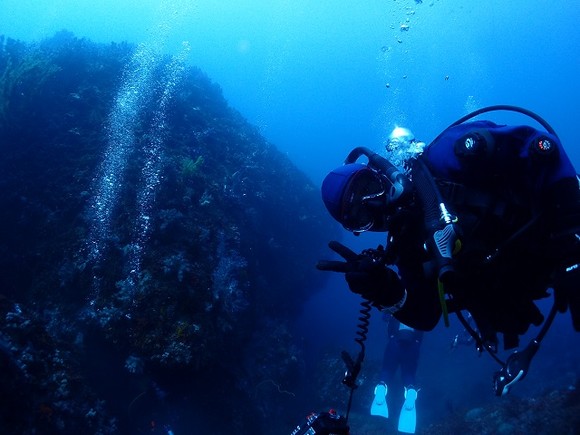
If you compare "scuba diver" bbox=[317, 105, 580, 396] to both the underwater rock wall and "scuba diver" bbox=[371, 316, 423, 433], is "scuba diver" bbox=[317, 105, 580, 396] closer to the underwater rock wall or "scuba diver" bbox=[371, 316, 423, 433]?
the underwater rock wall

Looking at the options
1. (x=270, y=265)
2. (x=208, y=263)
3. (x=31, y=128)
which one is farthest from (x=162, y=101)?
(x=208, y=263)

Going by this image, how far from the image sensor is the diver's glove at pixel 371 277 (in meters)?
2.10

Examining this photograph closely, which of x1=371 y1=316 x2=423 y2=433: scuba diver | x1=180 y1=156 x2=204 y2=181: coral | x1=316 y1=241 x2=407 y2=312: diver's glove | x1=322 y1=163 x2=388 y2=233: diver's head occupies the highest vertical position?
x1=180 y1=156 x2=204 y2=181: coral

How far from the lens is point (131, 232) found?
733 cm

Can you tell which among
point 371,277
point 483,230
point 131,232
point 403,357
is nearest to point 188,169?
point 131,232

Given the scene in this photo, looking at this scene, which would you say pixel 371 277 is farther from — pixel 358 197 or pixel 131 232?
pixel 131 232

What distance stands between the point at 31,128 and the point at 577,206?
10805 millimetres

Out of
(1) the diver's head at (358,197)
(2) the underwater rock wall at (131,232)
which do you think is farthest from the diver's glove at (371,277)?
(2) the underwater rock wall at (131,232)

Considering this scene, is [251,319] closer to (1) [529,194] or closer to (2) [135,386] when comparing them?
(2) [135,386]

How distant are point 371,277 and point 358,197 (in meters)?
0.74

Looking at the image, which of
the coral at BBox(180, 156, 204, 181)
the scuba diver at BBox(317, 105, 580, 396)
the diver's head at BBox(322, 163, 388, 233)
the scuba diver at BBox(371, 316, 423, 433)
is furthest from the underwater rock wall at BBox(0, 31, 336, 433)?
the scuba diver at BBox(317, 105, 580, 396)

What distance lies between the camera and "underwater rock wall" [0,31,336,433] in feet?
20.4

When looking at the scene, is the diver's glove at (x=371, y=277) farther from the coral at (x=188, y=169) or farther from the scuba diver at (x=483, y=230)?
Answer: the coral at (x=188, y=169)

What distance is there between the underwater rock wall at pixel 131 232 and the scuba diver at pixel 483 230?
470 cm
